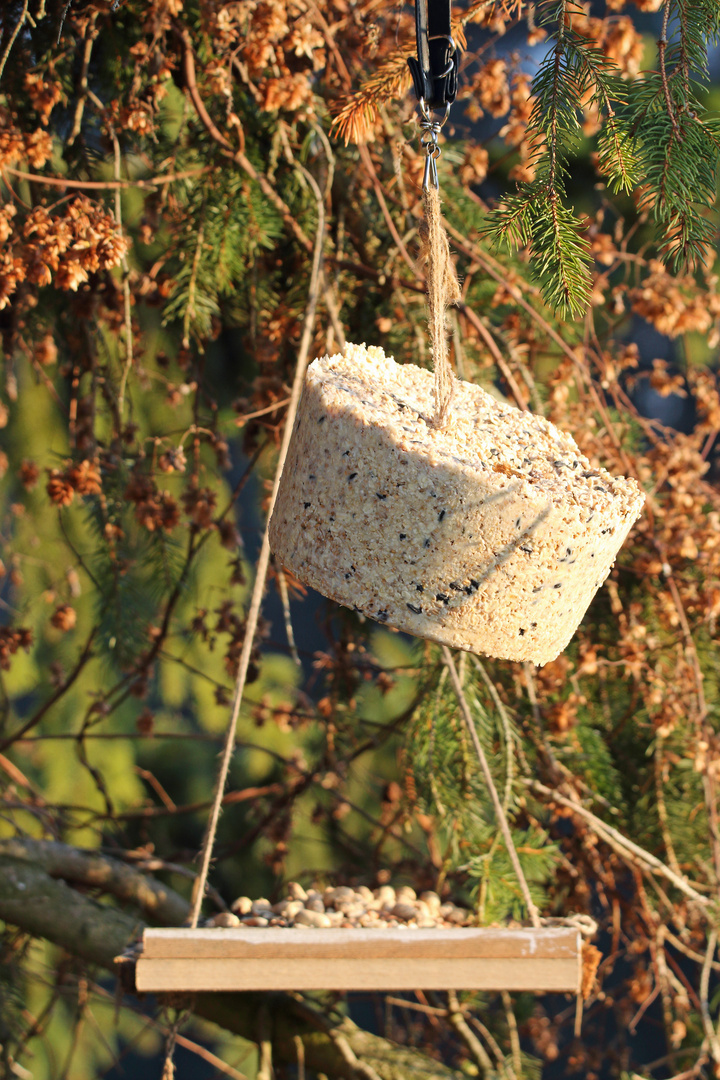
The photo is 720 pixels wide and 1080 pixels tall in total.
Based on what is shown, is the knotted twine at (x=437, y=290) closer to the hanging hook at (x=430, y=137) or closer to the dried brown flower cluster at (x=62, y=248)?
the hanging hook at (x=430, y=137)

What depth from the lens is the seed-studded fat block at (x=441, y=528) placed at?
545 mm

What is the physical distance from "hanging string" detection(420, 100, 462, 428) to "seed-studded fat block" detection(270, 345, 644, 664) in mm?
26

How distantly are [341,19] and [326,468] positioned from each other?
2.54 feet

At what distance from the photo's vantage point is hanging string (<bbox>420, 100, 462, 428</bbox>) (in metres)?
0.58

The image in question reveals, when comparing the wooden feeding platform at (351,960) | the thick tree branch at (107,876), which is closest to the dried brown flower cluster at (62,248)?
the wooden feeding platform at (351,960)

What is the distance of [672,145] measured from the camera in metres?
0.60

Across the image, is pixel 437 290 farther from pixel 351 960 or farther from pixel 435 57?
pixel 351 960

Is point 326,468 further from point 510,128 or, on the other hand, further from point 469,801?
point 510,128

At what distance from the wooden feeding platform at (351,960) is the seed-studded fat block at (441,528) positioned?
280 millimetres

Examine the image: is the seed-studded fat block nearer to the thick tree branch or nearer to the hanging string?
the hanging string

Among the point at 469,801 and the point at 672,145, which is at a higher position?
the point at 672,145

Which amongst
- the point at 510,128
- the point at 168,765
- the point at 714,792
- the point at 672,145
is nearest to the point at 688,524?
the point at 714,792

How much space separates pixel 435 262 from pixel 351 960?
0.52 meters

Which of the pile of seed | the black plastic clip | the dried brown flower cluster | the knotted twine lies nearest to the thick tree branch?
the pile of seed
